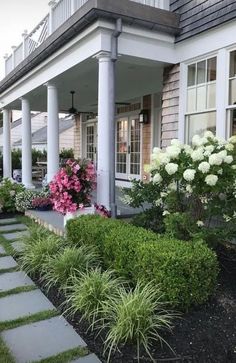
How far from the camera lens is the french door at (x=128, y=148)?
9.99 meters

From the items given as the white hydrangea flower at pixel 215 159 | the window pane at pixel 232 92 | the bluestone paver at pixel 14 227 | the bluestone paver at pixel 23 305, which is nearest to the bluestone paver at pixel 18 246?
the bluestone paver at pixel 14 227

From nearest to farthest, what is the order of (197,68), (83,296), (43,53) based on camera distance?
(83,296), (197,68), (43,53)

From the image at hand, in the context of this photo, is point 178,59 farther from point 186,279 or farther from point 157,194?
point 186,279

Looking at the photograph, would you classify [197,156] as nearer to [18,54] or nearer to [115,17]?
[115,17]

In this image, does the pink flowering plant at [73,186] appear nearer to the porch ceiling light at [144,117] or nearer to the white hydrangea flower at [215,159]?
the white hydrangea flower at [215,159]

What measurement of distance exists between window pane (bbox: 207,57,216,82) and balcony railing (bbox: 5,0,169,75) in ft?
4.35

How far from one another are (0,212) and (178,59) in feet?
15.1

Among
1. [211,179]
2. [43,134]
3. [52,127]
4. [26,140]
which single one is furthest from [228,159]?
[43,134]

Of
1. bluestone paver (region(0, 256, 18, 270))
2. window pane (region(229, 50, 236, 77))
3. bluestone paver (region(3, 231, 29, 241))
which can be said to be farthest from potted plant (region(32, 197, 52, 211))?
window pane (region(229, 50, 236, 77))

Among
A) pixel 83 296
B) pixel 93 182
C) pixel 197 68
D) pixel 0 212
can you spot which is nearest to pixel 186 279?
pixel 83 296

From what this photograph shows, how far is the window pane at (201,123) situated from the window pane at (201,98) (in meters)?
0.11

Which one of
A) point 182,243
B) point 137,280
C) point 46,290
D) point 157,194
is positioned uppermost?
point 157,194

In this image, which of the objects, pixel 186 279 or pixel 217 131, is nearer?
pixel 186 279

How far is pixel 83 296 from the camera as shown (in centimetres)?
294
